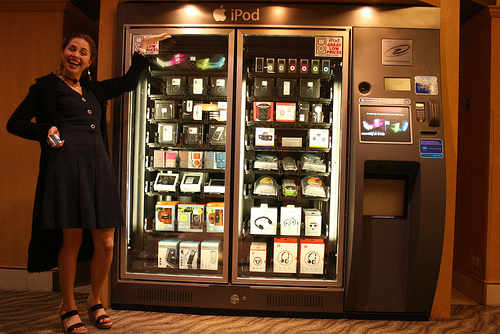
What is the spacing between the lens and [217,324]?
2.38 m

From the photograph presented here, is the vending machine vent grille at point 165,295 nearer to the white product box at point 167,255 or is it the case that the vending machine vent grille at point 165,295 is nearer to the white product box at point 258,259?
the white product box at point 167,255

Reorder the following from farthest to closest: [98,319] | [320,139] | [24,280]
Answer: [24,280] → [320,139] → [98,319]

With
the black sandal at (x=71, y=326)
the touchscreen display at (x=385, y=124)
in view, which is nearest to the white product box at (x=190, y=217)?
the black sandal at (x=71, y=326)

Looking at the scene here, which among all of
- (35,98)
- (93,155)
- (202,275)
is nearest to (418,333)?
(202,275)

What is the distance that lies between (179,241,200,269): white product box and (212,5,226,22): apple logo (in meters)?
1.80

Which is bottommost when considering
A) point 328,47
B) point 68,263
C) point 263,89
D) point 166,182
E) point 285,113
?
point 68,263

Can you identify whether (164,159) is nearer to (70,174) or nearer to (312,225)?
(70,174)

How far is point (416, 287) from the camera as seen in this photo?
2414 mm

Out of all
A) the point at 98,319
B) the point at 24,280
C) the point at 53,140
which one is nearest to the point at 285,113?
the point at 53,140

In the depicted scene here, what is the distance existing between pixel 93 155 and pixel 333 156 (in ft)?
5.66

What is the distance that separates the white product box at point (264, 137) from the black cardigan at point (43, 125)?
3.42 feet

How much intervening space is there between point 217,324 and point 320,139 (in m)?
1.59

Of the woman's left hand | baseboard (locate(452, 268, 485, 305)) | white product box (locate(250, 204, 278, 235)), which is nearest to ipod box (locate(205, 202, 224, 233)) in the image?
white product box (locate(250, 204, 278, 235))

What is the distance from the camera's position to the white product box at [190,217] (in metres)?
2.77
